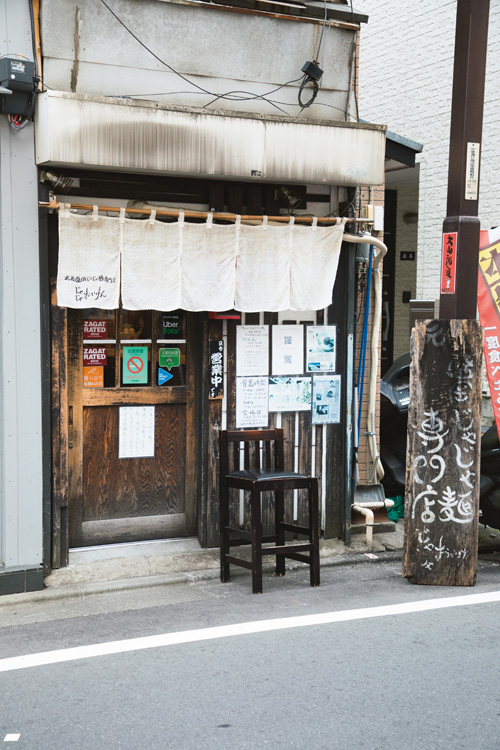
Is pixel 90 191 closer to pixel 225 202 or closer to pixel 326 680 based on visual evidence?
pixel 225 202

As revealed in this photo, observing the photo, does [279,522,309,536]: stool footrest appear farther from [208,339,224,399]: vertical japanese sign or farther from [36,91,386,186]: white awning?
[36,91,386,186]: white awning

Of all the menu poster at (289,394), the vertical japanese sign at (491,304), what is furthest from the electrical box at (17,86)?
the vertical japanese sign at (491,304)

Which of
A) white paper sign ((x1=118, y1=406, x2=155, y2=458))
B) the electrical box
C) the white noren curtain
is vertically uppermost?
the electrical box

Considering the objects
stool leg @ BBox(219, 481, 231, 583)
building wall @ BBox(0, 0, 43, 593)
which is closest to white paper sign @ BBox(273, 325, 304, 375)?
stool leg @ BBox(219, 481, 231, 583)

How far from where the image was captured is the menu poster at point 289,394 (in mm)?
7543

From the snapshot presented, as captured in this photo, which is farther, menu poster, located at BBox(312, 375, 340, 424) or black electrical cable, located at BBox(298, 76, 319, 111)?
menu poster, located at BBox(312, 375, 340, 424)

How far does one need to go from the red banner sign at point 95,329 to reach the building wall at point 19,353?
0.71 metres

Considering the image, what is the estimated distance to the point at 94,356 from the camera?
23.4 feet

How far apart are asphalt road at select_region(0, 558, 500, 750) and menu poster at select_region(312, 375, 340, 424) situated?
65.4 inches

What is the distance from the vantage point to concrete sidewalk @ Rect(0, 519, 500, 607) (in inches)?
260

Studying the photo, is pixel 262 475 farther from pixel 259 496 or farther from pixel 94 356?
pixel 94 356

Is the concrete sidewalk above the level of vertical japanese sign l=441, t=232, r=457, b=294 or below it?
below

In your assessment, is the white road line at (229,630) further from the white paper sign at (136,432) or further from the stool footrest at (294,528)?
the white paper sign at (136,432)

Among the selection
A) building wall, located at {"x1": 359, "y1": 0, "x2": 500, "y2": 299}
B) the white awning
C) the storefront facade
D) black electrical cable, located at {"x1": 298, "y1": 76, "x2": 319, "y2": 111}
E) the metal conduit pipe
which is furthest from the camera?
building wall, located at {"x1": 359, "y1": 0, "x2": 500, "y2": 299}
